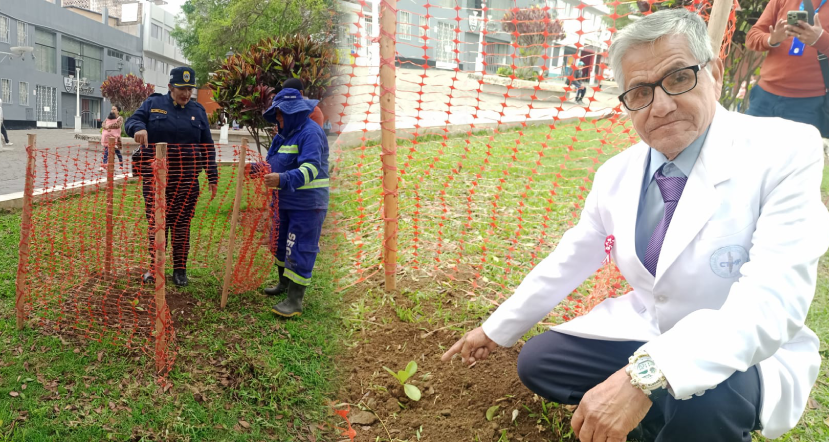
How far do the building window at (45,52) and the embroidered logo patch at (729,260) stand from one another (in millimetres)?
12385

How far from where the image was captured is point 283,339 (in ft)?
10.4

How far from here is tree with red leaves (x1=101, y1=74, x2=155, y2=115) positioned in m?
10.3

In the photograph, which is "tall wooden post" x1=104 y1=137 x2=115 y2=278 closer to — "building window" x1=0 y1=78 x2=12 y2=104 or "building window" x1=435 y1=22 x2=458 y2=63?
"building window" x1=435 y1=22 x2=458 y2=63

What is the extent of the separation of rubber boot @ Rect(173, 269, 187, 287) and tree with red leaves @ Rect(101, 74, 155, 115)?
7722 millimetres

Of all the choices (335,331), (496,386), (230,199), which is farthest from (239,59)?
(496,386)

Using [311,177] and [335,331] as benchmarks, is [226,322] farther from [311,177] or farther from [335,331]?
[311,177]

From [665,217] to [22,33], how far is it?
1248cm

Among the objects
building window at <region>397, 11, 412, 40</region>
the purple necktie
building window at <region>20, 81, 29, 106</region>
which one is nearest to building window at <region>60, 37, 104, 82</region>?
building window at <region>20, 81, 29, 106</region>

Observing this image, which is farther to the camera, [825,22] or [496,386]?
[825,22]

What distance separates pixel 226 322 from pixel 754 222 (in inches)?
117

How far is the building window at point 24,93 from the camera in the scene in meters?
9.91

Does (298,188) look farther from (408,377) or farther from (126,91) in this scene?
(126,91)

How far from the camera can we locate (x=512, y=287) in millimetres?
3365

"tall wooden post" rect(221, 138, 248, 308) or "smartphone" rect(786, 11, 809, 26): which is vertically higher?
"smartphone" rect(786, 11, 809, 26)
